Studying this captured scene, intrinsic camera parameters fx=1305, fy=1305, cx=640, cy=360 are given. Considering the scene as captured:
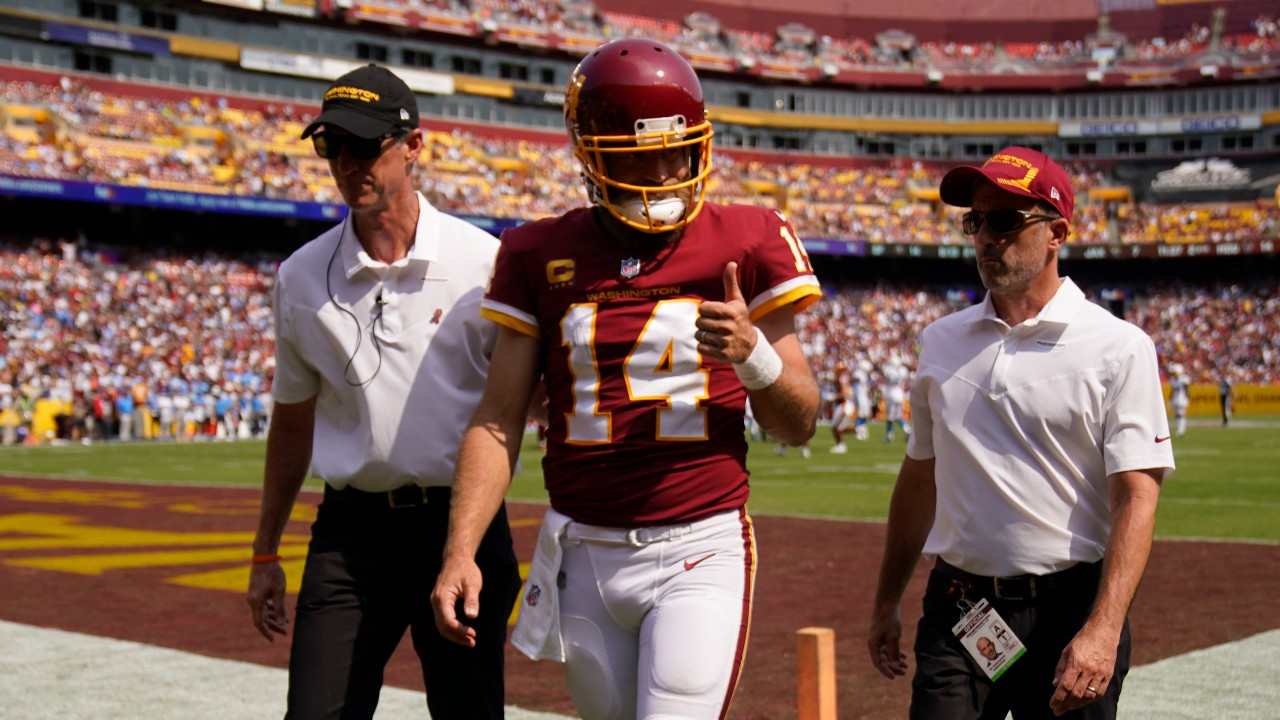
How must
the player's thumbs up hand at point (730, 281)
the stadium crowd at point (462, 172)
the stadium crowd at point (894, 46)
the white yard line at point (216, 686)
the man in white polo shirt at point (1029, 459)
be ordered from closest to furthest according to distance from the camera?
the player's thumbs up hand at point (730, 281)
the man in white polo shirt at point (1029, 459)
the white yard line at point (216, 686)
the stadium crowd at point (462, 172)
the stadium crowd at point (894, 46)

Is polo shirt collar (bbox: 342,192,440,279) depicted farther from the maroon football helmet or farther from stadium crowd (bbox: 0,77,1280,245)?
stadium crowd (bbox: 0,77,1280,245)

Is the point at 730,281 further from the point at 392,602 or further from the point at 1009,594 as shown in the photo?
the point at 392,602

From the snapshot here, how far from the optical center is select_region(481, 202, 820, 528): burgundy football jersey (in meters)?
2.91

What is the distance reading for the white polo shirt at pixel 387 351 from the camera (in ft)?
11.7

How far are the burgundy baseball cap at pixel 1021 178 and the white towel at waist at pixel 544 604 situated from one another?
132cm

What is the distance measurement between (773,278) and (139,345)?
31.9 meters

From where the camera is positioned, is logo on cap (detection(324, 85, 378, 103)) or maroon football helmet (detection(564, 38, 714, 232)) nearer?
maroon football helmet (detection(564, 38, 714, 232))

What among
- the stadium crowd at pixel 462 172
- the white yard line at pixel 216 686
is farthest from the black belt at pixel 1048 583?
the stadium crowd at pixel 462 172

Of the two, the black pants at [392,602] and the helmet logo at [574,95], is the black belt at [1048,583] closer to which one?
the black pants at [392,602]

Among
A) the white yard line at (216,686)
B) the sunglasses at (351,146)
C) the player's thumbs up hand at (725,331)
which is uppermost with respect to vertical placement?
the sunglasses at (351,146)

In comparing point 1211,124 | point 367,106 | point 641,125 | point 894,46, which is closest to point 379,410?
point 367,106

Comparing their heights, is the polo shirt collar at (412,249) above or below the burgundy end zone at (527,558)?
above

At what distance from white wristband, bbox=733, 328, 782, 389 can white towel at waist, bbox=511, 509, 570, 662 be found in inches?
22.8

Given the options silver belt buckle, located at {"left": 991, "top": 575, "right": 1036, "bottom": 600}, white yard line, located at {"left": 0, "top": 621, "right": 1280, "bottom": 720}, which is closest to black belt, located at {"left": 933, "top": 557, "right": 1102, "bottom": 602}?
silver belt buckle, located at {"left": 991, "top": 575, "right": 1036, "bottom": 600}
